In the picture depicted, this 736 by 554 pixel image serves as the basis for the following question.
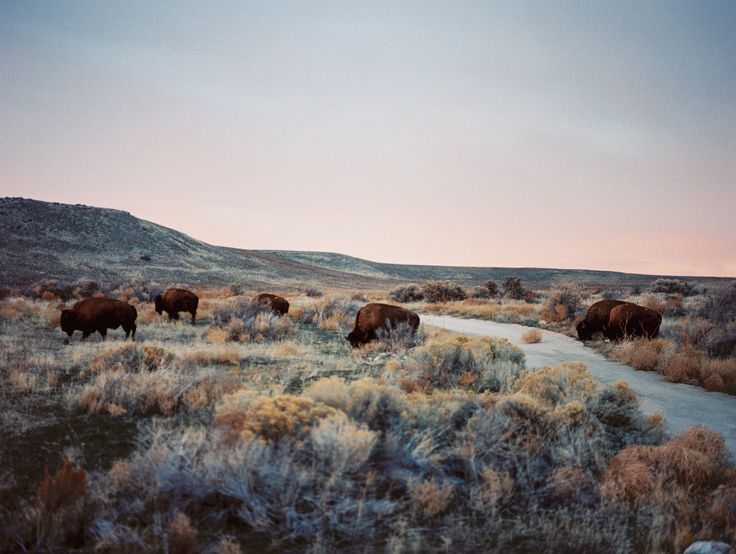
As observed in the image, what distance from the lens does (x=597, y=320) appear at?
14352 millimetres

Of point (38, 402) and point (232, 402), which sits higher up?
point (232, 402)

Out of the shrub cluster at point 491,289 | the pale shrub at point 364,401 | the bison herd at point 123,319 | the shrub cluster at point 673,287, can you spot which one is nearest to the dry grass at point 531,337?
the bison herd at point 123,319

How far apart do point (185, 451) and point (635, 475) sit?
4008 mm

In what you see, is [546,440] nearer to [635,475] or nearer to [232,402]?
[635,475]

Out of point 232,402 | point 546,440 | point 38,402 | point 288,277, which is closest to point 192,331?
point 38,402

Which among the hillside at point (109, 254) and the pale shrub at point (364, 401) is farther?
the hillside at point (109, 254)

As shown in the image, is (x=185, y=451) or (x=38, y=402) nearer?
(x=185, y=451)

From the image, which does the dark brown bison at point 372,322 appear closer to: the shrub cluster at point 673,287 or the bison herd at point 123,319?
the bison herd at point 123,319

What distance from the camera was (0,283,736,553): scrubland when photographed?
3424 mm

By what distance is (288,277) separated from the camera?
73.6 meters

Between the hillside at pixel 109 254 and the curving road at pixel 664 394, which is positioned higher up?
the hillside at pixel 109 254

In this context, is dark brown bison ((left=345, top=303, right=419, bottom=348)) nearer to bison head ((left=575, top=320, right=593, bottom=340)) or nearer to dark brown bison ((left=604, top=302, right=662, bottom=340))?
bison head ((left=575, top=320, right=593, bottom=340))

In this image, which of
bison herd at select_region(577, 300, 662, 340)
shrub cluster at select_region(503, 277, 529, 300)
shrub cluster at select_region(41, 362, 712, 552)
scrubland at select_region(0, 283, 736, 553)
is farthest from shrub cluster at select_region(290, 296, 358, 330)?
shrub cluster at select_region(503, 277, 529, 300)

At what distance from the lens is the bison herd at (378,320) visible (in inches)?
466
